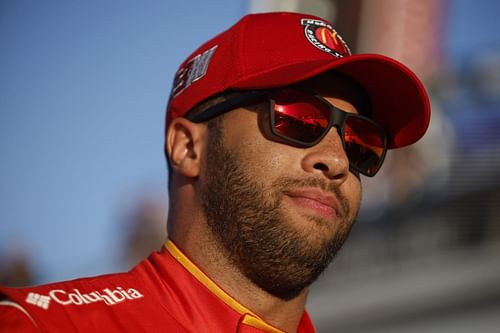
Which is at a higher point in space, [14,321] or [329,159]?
[329,159]

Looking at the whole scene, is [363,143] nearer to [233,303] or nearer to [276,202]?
[276,202]

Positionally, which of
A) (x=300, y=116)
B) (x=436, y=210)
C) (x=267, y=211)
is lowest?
(x=436, y=210)

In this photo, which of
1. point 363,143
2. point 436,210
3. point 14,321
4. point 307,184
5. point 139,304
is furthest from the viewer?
point 436,210

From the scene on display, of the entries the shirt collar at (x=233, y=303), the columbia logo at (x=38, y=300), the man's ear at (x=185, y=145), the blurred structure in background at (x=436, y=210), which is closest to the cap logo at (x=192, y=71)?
the man's ear at (x=185, y=145)

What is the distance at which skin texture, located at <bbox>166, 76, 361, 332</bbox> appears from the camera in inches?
83.0

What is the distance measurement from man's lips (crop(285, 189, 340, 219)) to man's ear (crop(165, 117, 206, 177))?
12.6 inches

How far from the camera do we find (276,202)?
210 cm

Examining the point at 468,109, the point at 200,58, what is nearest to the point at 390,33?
the point at 468,109

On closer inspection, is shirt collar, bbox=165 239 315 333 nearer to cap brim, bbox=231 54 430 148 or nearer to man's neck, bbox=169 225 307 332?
man's neck, bbox=169 225 307 332

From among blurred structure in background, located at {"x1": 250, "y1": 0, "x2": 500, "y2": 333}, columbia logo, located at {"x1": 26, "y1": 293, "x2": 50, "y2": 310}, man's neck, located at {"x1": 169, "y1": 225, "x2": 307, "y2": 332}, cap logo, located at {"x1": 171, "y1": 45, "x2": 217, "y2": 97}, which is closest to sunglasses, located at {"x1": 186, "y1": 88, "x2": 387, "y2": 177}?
cap logo, located at {"x1": 171, "y1": 45, "x2": 217, "y2": 97}

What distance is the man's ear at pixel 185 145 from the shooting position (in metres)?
2.32

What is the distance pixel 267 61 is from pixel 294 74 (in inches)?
4.9

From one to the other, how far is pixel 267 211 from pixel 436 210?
953 centimetres

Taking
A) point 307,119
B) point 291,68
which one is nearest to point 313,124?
point 307,119
